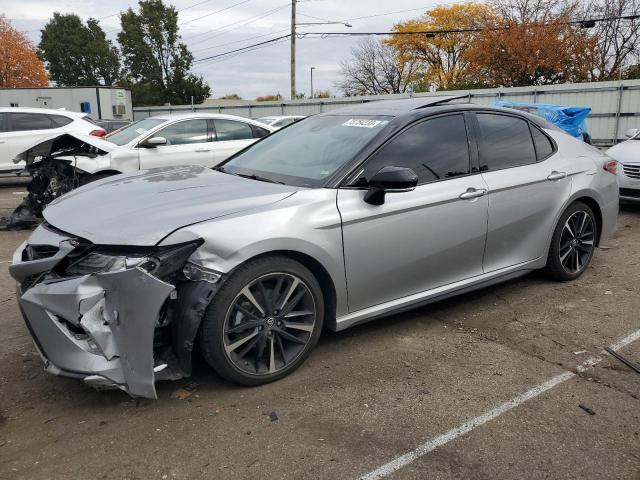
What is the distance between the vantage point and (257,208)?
3.15 meters

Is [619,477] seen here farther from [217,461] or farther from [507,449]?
[217,461]

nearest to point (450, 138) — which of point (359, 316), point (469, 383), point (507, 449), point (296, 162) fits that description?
point (296, 162)

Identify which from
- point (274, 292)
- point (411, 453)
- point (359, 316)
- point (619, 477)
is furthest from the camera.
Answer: point (359, 316)

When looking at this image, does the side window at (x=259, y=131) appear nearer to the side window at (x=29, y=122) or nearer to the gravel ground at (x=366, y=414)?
the side window at (x=29, y=122)

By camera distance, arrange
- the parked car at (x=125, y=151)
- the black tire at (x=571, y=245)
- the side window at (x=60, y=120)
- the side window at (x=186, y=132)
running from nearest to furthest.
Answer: the black tire at (x=571, y=245) < the parked car at (x=125, y=151) < the side window at (x=186, y=132) < the side window at (x=60, y=120)

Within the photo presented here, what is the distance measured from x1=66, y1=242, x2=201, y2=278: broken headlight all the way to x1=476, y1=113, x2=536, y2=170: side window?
2480 millimetres

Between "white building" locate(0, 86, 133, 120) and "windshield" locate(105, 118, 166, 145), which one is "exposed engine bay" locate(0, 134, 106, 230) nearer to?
"windshield" locate(105, 118, 166, 145)

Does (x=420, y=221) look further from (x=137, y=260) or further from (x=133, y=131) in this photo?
(x=133, y=131)

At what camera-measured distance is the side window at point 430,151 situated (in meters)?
3.70

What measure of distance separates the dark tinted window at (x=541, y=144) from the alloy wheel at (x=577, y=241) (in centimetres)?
61

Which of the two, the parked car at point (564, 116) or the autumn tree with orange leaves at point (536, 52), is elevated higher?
the autumn tree with orange leaves at point (536, 52)

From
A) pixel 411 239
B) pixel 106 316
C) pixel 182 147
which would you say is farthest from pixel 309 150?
pixel 182 147

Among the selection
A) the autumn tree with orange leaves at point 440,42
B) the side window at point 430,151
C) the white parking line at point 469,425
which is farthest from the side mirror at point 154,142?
the autumn tree with orange leaves at point 440,42

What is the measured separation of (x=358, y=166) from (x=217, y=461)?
1970 mm
